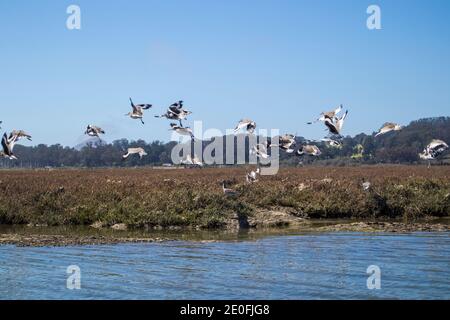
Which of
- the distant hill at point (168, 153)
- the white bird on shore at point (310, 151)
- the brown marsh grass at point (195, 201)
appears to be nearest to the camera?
the brown marsh grass at point (195, 201)

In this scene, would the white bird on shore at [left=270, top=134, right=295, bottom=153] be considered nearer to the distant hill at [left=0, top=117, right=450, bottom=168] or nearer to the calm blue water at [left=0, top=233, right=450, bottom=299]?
the calm blue water at [left=0, top=233, right=450, bottom=299]

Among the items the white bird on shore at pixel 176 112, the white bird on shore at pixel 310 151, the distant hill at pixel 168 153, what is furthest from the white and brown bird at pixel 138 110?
the distant hill at pixel 168 153

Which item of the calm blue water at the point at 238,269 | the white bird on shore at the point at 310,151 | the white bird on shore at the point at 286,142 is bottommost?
the calm blue water at the point at 238,269

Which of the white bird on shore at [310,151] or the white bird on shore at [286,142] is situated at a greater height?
the white bird on shore at [286,142]

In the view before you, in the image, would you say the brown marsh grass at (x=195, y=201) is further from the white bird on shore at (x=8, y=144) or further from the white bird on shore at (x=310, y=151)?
the white bird on shore at (x=8, y=144)

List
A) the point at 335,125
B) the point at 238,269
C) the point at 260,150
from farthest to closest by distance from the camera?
the point at 260,150, the point at 335,125, the point at 238,269

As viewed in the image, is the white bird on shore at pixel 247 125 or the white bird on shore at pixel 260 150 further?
the white bird on shore at pixel 260 150

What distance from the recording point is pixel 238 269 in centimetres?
1634

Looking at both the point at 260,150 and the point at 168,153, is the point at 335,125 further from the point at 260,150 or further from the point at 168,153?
the point at 168,153

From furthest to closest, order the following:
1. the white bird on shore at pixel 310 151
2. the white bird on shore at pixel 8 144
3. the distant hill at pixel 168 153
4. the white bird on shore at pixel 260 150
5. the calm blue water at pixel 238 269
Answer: the distant hill at pixel 168 153 < the white bird on shore at pixel 260 150 < the white bird on shore at pixel 310 151 < the white bird on shore at pixel 8 144 < the calm blue water at pixel 238 269

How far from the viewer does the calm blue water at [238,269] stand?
13.9 metres

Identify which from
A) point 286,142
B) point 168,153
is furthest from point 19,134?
point 168,153

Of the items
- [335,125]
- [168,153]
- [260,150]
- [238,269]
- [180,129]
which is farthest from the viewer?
[168,153]
